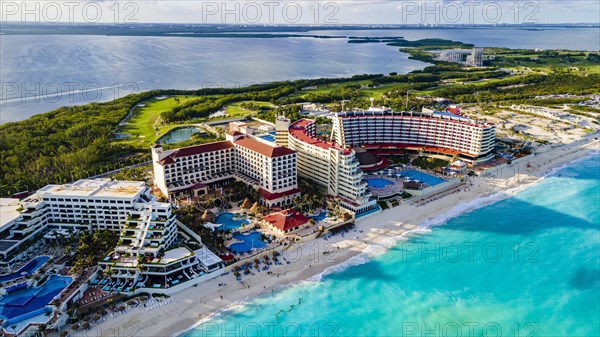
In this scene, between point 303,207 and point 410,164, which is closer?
point 303,207

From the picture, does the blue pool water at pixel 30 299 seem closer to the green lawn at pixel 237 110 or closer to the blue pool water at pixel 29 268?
the blue pool water at pixel 29 268

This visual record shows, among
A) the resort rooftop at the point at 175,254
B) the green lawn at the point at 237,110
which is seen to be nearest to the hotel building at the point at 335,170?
the resort rooftop at the point at 175,254

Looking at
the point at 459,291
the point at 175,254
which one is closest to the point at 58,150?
the point at 175,254

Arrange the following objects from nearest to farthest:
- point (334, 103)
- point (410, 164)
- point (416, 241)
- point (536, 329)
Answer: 1. point (536, 329)
2. point (416, 241)
3. point (410, 164)
4. point (334, 103)

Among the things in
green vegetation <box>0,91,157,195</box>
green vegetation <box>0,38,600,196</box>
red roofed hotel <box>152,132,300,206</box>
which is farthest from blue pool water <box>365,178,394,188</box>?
green vegetation <box>0,91,157,195</box>

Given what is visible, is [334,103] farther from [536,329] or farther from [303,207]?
[536,329]

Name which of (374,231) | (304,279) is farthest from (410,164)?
(304,279)
